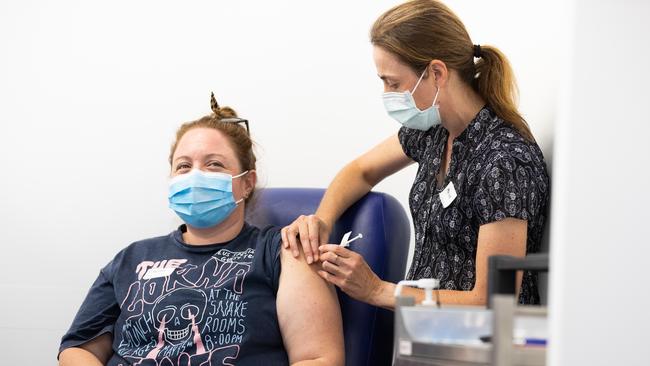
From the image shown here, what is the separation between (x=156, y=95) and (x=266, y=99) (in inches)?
16.0

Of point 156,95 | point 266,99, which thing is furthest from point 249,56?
point 156,95

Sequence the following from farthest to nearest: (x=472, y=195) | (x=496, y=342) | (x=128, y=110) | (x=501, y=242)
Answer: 1. (x=128, y=110)
2. (x=472, y=195)
3. (x=501, y=242)
4. (x=496, y=342)

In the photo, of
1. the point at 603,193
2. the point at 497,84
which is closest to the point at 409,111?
the point at 497,84

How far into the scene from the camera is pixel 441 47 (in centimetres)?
195

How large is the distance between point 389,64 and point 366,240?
0.46 m

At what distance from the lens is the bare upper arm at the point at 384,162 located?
7.50 ft

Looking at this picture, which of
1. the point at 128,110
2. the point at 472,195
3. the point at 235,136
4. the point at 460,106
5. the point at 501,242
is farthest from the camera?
the point at 128,110

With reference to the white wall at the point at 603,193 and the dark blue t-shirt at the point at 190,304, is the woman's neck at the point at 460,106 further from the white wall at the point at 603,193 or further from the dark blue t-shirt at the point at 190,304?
the white wall at the point at 603,193

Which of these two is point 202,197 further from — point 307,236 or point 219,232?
point 307,236

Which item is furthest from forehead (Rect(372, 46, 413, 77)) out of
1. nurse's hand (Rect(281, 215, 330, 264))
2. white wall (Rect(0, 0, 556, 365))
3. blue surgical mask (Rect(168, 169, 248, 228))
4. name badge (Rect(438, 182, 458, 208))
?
white wall (Rect(0, 0, 556, 365))

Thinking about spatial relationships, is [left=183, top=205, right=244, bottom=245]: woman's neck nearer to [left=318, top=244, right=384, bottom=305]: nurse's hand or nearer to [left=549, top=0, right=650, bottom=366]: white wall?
[left=318, top=244, right=384, bottom=305]: nurse's hand

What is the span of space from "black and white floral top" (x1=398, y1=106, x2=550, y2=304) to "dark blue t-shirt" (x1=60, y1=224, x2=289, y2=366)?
1.29 feet

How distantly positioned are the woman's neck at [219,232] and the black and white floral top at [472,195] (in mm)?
474

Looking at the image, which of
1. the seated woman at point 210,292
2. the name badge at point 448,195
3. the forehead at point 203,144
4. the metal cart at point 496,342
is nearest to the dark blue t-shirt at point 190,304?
the seated woman at point 210,292
